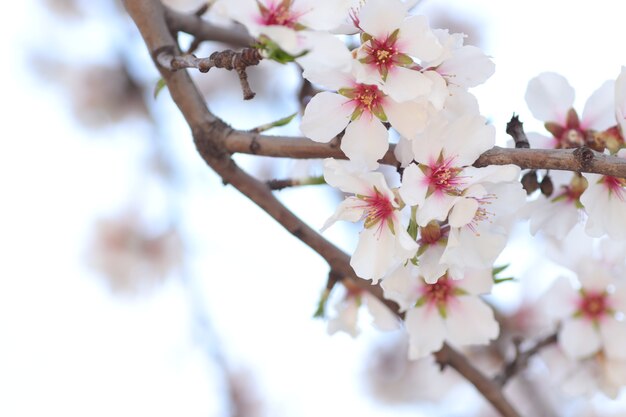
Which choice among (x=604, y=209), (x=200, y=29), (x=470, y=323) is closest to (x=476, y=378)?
(x=470, y=323)

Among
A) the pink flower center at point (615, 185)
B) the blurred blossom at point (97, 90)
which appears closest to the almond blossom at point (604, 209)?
the pink flower center at point (615, 185)

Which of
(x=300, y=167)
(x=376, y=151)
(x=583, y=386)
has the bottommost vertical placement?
(x=583, y=386)

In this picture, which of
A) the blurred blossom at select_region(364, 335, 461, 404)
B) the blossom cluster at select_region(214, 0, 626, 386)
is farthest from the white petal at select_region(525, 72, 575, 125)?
the blurred blossom at select_region(364, 335, 461, 404)

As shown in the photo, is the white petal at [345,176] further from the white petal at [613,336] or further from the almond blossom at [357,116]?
the white petal at [613,336]

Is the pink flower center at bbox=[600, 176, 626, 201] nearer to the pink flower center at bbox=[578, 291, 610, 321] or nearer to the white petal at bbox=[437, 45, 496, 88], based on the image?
the white petal at bbox=[437, 45, 496, 88]

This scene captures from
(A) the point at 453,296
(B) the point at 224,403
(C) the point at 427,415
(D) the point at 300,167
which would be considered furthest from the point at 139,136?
(A) the point at 453,296

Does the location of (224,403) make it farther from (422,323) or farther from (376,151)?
(376,151)

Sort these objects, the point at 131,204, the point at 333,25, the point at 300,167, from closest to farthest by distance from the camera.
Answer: the point at 333,25, the point at 300,167, the point at 131,204

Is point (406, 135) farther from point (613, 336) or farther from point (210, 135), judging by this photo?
point (613, 336)
